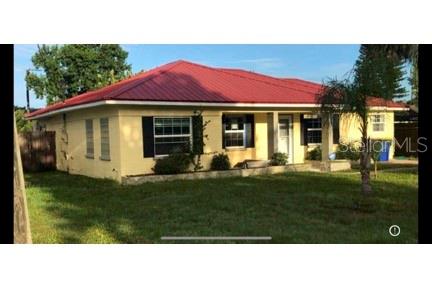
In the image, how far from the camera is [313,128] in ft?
25.5

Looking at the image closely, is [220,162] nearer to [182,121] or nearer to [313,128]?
[182,121]

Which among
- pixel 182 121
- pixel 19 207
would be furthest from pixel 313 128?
pixel 19 207

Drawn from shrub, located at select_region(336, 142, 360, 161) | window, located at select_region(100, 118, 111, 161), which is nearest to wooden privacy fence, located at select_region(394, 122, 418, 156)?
shrub, located at select_region(336, 142, 360, 161)

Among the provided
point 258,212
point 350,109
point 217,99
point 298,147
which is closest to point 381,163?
point 350,109

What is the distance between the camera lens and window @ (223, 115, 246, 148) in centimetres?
779

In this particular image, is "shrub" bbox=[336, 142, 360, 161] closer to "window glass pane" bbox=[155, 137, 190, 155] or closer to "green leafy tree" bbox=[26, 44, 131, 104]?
"window glass pane" bbox=[155, 137, 190, 155]

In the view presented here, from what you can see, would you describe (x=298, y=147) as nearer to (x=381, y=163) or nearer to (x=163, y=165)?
(x=381, y=163)

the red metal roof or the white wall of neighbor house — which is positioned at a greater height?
the red metal roof

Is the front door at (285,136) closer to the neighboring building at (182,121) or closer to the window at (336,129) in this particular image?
the neighboring building at (182,121)

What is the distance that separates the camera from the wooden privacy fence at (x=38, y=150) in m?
6.96

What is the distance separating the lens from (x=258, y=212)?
681cm

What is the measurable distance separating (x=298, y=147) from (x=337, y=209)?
1.62 meters

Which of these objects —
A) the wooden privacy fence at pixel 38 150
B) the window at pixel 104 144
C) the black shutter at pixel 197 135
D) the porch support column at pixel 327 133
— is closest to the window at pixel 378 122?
the porch support column at pixel 327 133

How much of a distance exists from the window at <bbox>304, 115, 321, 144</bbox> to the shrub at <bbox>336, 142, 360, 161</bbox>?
0.48 meters
